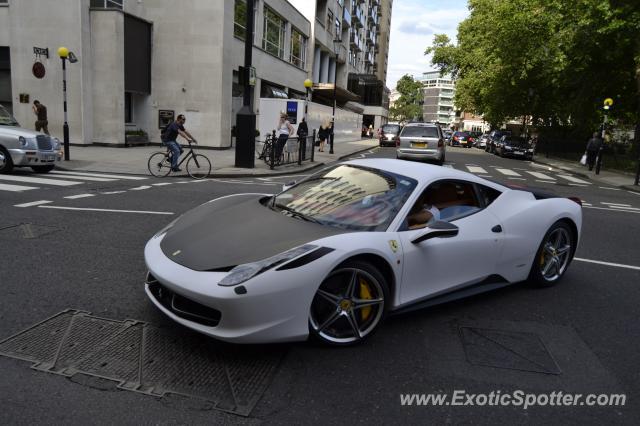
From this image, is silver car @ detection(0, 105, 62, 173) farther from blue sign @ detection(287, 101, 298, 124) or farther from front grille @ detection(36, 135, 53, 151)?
blue sign @ detection(287, 101, 298, 124)

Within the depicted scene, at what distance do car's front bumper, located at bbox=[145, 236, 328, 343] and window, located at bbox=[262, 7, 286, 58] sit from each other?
29511 millimetres

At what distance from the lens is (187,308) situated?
329cm

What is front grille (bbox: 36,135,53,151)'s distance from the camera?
11998mm

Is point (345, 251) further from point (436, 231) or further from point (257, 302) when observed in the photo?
point (436, 231)

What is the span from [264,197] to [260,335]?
204cm

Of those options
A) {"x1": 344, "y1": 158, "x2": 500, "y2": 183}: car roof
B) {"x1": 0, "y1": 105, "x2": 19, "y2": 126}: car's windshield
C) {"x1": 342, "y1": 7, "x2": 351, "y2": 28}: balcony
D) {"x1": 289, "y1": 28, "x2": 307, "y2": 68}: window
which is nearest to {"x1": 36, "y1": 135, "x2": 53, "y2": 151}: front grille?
{"x1": 0, "y1": 105, "x2": 19, "y2": 126}: car's windshield

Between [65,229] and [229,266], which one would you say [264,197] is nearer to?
[229,266]

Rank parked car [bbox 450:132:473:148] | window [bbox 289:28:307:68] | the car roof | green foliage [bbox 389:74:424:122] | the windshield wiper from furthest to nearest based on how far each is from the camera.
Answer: green foliage [bbox 389:74:424:122], parked car [bbox 450:132:473:148], window [bbox 289:28:307:68], the car roof, the windshield wiper

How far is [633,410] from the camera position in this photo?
3006 millimetres

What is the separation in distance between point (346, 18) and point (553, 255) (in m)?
57.5

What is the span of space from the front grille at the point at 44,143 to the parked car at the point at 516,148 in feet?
95.1

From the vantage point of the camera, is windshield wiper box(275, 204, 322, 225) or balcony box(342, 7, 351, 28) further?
balcony box(342, 7, 351, 28)

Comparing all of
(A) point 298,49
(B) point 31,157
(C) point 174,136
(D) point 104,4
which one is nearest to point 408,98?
(A) point 298,49

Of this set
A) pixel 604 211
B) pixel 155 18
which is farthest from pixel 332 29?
pixel 604 211
